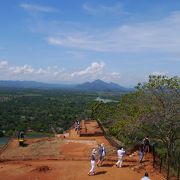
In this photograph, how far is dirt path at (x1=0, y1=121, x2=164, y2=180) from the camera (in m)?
21.9

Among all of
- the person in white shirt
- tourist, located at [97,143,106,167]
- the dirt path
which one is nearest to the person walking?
the person in white shirt

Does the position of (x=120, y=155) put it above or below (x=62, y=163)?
above

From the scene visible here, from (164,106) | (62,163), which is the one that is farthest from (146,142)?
(62,163)

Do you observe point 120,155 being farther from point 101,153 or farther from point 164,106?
point 164,106

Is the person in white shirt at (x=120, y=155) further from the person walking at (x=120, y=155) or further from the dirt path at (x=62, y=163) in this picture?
the dirt path at (x=62, y=163)

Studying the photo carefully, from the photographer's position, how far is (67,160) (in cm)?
2642

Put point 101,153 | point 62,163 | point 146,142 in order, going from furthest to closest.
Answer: point 62,163 < point 146,142 < point 101,153

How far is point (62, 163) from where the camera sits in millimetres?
25266

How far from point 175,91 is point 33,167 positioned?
10267 millimetres

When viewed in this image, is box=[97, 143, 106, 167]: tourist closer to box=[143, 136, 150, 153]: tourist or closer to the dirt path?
the dirt path

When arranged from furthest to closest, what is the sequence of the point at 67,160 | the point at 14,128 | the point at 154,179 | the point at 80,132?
the point at 14,128 → the point at 80,132 → the point at 67,160 → the point at 154,179

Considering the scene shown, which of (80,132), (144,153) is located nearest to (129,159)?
(144,153)

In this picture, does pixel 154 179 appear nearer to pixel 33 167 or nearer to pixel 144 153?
pixel 144 153

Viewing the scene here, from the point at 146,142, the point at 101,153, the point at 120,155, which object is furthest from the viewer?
the point at 146,142
